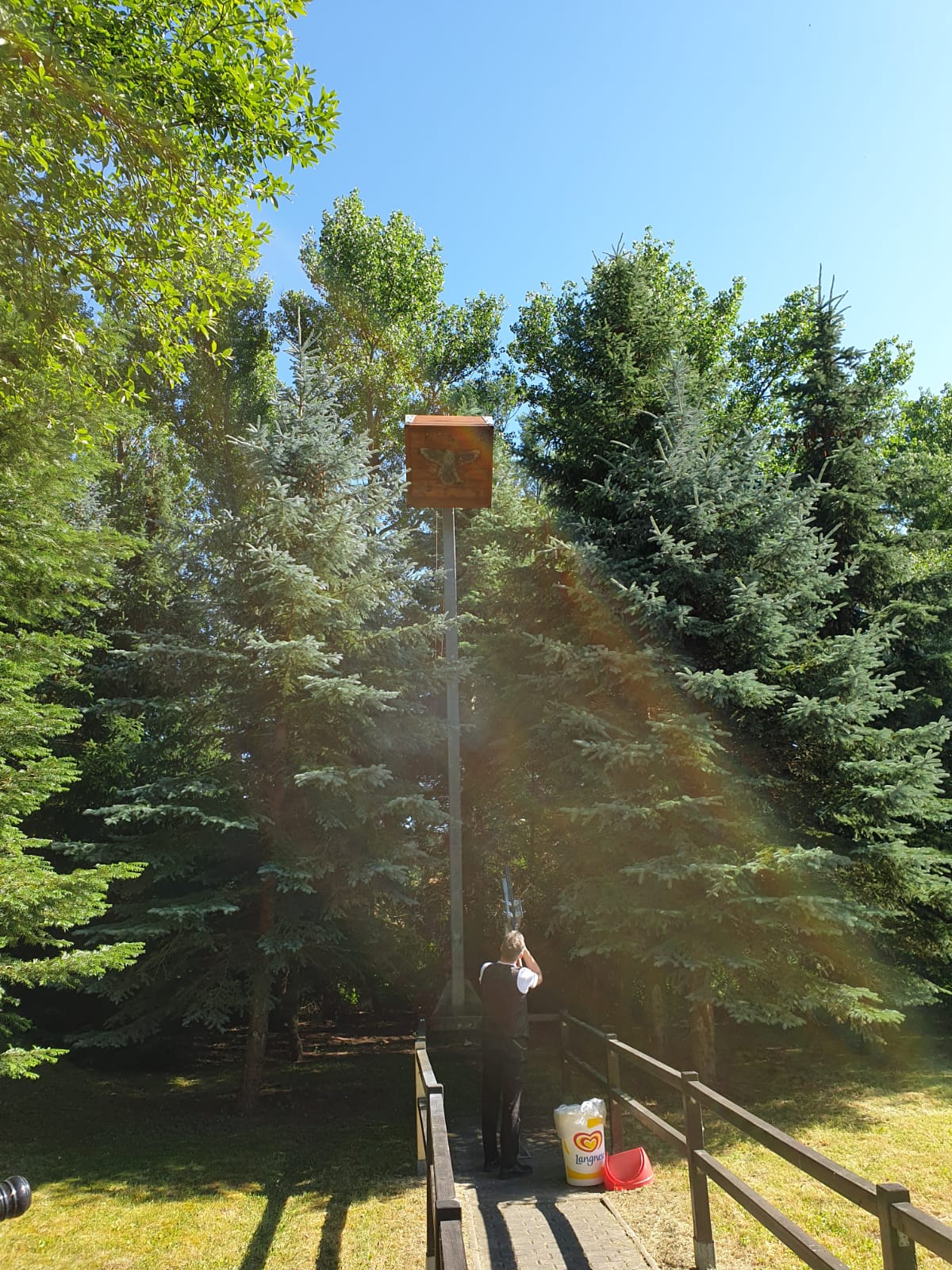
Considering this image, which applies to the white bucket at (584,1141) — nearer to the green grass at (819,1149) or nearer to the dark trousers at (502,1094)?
the green grass at (819,1149)

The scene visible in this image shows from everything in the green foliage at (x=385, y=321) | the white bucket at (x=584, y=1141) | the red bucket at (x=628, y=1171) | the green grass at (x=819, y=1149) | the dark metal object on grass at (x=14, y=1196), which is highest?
the green foliage at (x=385, y=321)

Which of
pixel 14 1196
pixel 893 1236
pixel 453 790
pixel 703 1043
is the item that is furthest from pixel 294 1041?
pixel 893 1236

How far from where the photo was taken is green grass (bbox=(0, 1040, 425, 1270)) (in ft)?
18.5

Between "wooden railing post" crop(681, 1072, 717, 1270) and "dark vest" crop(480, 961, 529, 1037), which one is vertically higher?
"dark vest" crop(480, 961, 529, 1037)

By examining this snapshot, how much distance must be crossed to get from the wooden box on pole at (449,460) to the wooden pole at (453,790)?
28cm

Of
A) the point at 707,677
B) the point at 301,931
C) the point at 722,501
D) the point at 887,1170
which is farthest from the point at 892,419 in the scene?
the point at 301,931

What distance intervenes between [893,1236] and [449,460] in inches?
320

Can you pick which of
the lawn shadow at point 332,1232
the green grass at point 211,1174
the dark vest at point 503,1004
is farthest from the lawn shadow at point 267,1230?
the dark vest at point 503,1004

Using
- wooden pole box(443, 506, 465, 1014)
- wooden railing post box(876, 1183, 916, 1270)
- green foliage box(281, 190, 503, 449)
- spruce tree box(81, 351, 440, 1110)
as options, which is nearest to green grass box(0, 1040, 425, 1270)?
spruce tree box(81, 351, 440, 1110)

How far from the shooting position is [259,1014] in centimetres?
920

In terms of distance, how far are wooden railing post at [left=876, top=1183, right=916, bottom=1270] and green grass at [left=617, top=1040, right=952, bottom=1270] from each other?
228 centimetres

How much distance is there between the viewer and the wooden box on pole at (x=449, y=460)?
9484mm

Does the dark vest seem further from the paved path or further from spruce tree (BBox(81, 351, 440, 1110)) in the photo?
spruce tree (BBox(81, 351, 440, 1110))

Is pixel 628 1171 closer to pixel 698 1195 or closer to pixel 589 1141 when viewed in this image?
pixel 589 1141
